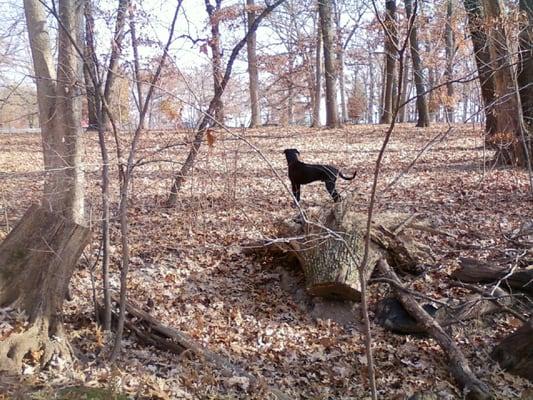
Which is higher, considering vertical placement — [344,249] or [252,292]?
[344,249]

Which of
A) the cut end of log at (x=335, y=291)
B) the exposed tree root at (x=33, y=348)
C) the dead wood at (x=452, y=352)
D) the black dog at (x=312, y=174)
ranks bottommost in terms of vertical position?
Answer: the dead wood at (x=452, y=352)

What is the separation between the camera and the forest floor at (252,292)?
433 centimetres

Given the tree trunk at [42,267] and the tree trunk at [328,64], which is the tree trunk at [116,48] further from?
the tree trunk at [328,64]

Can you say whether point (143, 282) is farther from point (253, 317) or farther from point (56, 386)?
point (56, 386)

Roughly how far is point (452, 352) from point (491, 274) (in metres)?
1.46

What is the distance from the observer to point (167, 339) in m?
4.77

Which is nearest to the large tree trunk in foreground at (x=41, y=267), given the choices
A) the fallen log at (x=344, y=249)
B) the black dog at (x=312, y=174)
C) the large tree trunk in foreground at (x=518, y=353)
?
the fallen log at (x=344, y=249)

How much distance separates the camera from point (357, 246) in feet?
20.1

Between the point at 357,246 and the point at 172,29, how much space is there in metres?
3.33

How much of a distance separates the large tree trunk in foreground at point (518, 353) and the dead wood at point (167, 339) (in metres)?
2.20

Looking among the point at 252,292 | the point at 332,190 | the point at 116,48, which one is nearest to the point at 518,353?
the point at 252,292

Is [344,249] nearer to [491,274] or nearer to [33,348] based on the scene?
[491,274]

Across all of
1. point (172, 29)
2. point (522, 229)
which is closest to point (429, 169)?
point (522, 229)

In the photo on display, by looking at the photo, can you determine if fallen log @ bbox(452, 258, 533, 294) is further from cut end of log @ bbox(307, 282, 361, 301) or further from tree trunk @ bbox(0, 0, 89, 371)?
tree trunk @ bbox(0, 0, 89, 371)
